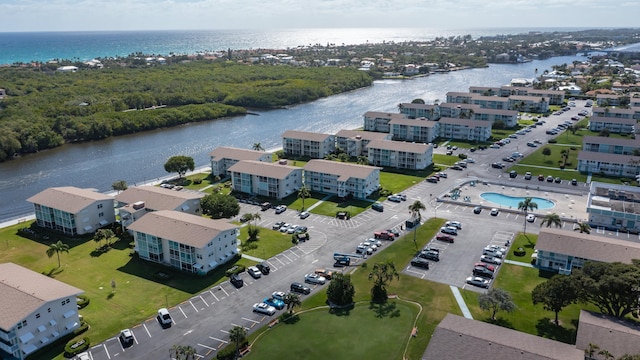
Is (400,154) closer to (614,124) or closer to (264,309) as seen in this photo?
(264,309)

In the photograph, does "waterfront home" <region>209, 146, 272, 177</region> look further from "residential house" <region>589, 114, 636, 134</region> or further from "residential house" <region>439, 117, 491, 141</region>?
"residential house" <region>589, 114, 636, 134</region>

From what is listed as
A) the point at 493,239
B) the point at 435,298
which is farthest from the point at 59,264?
the point at 493,239

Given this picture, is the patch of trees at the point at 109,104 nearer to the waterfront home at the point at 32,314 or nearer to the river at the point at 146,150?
the river at the point at 146,150

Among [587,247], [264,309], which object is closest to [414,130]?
[587,247]

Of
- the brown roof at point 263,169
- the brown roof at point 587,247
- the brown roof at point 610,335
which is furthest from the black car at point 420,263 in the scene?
the brown roof at point 263,169

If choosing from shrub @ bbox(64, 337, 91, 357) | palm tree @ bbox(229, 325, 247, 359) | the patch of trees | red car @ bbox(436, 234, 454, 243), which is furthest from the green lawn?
the patch of trees

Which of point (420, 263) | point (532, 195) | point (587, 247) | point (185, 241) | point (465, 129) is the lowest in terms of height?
point (420, 263)

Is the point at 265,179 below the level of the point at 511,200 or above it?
above
